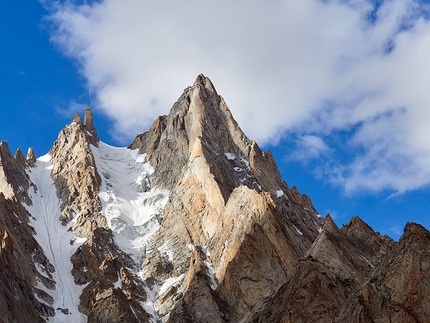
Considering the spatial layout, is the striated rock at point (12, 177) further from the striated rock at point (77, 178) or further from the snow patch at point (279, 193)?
the snow patch at point (279, 193)

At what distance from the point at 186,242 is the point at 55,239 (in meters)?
32.1

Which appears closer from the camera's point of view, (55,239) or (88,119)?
(55,239)

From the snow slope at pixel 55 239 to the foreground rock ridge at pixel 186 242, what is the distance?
34 centimetres

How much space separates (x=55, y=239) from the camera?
130375 millimetres

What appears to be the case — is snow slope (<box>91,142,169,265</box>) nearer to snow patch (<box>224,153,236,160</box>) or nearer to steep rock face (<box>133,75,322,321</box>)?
steep rock face (<box>133,75,322,321</box>)

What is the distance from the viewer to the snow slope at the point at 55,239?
10566cm

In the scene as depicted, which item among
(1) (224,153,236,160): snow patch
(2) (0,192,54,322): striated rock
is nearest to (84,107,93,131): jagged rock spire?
(1) (224,153,236,160): snow patch

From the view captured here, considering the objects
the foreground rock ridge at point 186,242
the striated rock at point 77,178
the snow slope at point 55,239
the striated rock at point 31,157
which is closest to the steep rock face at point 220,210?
the foreground rock ridge at point 186,242

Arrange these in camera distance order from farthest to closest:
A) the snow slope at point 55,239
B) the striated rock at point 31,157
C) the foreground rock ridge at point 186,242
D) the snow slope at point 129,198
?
the striated rock at point 31,157 → the snow slope at point 129,198 → the snow slope at point 55,239 → the foreground rock ridge at point 186,242

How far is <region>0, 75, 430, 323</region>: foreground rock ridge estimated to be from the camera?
5259 cm

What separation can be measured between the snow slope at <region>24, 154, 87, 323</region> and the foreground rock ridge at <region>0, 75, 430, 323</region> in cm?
34

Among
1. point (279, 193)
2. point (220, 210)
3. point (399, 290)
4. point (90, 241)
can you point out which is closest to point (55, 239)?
point (90, 241)

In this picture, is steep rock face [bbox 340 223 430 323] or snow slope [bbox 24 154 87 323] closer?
steep rock face [bbox 340 223 430 323]

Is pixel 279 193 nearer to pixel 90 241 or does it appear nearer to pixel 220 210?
pixel 220 210
